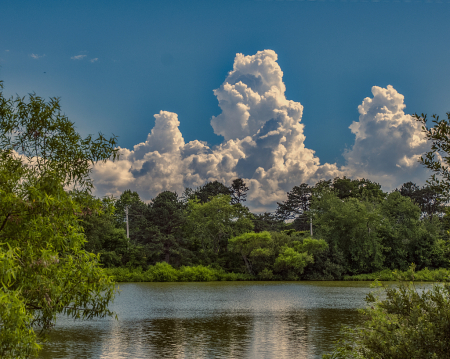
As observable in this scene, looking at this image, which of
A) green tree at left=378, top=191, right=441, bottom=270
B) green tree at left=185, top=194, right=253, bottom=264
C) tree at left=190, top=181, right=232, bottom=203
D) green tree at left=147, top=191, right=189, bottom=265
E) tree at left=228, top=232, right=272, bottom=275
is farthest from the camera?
tree at left=190, top=181, right=232, bottom=203

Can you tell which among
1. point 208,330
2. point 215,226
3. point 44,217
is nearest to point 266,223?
point 215,226

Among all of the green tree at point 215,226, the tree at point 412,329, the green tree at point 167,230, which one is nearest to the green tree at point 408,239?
the green tree at point 215,226

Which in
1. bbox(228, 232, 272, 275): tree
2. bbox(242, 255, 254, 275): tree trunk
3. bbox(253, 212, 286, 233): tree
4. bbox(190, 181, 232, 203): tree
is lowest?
bbox(242, 255, 254, 275): tree trunk

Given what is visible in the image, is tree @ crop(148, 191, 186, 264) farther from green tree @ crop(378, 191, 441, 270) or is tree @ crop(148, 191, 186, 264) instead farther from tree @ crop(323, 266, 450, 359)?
tree @ crop(323, 266, 450, 359)

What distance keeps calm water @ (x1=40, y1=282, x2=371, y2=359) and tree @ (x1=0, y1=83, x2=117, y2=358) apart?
610cm

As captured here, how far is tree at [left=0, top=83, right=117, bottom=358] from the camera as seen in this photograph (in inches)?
297

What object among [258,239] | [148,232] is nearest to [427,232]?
[258,239]

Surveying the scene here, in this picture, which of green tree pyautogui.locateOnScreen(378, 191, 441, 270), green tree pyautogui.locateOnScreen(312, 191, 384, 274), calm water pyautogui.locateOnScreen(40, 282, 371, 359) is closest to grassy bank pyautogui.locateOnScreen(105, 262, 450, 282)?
green tree pyautogui.locateOnScreen(312, 191, 384, 274)

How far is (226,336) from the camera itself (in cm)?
1761

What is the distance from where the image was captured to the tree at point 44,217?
755cm

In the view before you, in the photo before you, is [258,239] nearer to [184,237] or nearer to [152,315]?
[184,237]

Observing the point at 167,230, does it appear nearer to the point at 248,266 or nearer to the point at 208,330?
the point at 248,266

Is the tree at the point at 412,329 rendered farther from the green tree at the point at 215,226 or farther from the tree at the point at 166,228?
the green tree at the point at 215,226

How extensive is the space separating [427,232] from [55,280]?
58857 mm
